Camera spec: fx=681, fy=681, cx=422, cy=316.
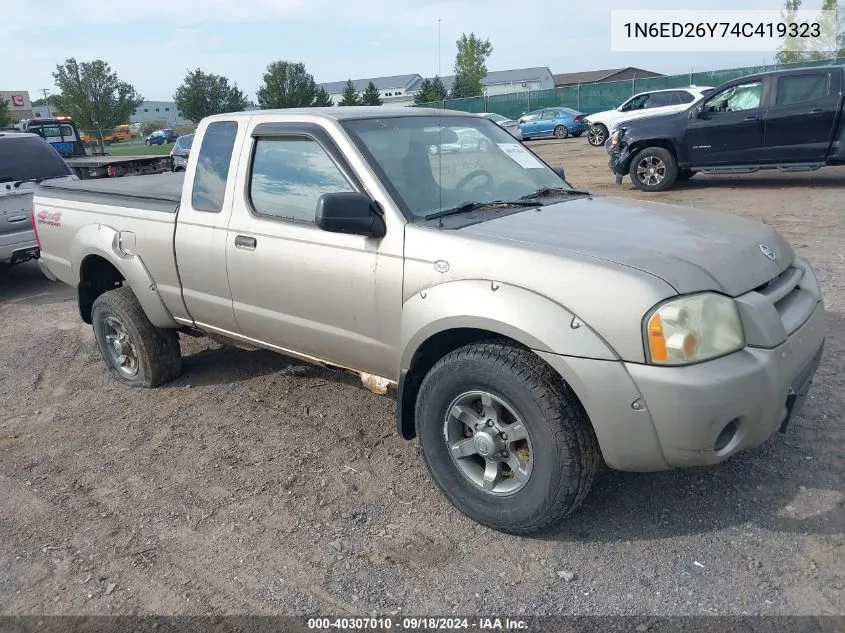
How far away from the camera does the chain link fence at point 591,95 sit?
31394mm

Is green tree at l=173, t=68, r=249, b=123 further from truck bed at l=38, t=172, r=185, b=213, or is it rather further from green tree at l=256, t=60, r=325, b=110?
truck bed at l=38, t=172, r=185, b=213

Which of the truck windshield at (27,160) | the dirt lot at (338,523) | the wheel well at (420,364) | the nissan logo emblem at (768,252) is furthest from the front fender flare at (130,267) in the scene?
the truck windshield at (27,160)

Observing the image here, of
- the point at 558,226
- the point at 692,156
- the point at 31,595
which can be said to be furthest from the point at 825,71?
the point at 31,595

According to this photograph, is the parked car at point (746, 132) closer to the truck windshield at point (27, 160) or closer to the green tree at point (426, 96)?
the truck windshield at point (27, 160)

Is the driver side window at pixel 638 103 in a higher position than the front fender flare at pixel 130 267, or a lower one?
higher

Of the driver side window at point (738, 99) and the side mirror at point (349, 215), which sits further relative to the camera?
the driver side window at point (738, 99)

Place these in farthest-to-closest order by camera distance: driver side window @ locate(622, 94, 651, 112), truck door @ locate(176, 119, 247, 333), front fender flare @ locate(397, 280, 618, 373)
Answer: driver side window @ locate(622, 94, 651, 112) < truck door @ locate(176, 119, 247, 333) < front fender flare @ locate(397, 280, 618, 373)

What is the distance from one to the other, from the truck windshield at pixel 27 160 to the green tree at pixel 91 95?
147 feet

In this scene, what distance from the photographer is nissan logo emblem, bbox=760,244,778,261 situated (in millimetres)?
3090

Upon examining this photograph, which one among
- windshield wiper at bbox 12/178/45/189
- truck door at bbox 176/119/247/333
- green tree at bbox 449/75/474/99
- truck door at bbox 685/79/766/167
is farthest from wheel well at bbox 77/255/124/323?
green tree at bbox 449/75/474/99

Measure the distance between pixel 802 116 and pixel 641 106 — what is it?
12.4 m

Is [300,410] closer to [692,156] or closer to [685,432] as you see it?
[685,432]

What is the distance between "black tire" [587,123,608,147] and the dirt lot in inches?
783

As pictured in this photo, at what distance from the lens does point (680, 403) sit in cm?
252
